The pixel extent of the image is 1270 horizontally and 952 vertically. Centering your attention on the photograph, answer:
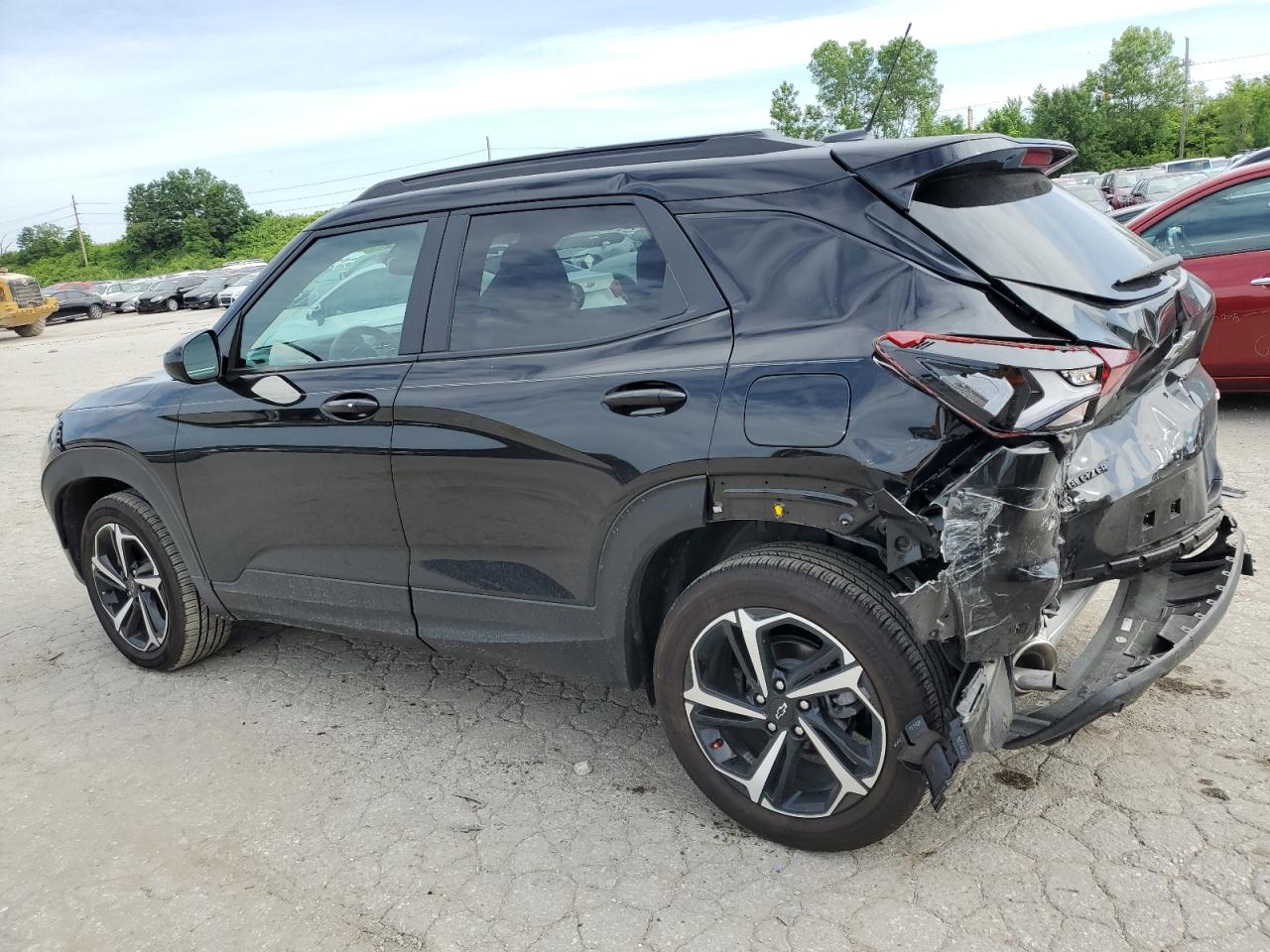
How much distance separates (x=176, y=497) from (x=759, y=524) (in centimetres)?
242

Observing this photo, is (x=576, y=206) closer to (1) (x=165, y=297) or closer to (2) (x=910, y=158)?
(2) (x=910, y=158)

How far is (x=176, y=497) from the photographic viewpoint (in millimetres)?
4078

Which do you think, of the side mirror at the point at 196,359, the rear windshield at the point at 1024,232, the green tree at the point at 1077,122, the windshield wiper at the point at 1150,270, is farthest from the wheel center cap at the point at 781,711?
the green tree at the point at 1077,122

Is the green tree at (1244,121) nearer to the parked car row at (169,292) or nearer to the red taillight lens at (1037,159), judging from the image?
the parked car row at (169,292)

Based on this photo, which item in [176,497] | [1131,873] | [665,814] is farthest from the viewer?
[176,497]

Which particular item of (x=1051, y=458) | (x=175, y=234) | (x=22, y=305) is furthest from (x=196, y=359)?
(x=175, y=234)

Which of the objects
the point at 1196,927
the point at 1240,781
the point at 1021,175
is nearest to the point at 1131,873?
the point at 1196,927

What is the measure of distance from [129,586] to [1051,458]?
12.2 ft

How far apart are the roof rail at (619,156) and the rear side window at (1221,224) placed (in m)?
5.07

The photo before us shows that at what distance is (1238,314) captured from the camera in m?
6.78

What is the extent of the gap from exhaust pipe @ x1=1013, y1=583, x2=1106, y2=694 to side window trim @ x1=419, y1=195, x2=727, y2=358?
1.26 meters

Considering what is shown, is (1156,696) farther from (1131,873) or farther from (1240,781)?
(1131,873)

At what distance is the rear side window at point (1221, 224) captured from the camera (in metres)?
6.84

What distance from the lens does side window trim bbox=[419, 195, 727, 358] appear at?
9.42 feet
